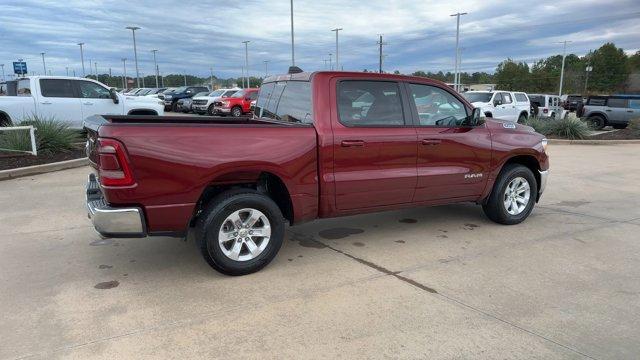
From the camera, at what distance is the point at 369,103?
4.99 metres

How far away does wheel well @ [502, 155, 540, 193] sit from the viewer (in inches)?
241

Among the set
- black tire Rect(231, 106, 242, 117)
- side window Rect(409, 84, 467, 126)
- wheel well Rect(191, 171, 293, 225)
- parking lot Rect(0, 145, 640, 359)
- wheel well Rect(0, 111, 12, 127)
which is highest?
side window Rect(409, 84, 467, 126)

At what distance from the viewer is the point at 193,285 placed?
13.7 feet

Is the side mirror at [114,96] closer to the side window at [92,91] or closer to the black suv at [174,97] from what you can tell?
the side window at [92,91]

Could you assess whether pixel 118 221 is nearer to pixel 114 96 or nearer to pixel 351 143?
pixel 351 143

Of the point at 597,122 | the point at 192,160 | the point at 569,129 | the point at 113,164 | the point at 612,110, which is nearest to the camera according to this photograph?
the point at 113,164

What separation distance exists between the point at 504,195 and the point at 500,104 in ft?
50.7

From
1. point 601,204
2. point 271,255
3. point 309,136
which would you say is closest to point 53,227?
point 271,255

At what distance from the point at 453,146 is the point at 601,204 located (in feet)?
11.1

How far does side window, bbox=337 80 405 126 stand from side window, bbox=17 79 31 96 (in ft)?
37.7

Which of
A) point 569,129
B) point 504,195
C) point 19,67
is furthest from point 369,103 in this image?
point 19,67

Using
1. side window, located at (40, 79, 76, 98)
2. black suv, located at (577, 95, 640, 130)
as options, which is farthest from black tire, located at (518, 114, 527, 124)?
side window, located at (40, 79, 76, 98)

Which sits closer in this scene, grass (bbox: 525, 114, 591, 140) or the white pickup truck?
the white pickup truck

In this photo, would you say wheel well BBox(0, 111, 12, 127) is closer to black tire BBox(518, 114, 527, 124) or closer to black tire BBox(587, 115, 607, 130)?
black tire BBox(518, 114, 527, 124)
